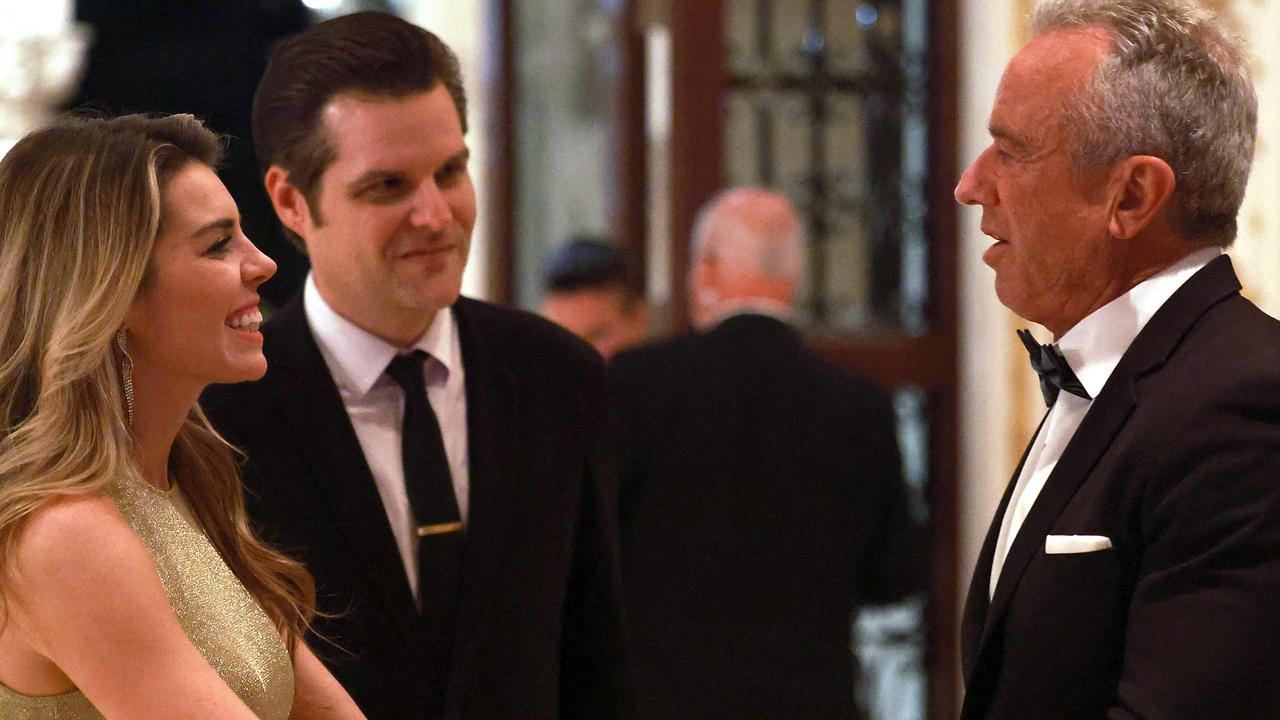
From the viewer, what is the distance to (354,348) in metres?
2.37

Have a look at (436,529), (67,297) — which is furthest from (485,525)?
(67,297)

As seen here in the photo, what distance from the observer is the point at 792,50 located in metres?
5.23

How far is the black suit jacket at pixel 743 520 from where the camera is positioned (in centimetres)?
376

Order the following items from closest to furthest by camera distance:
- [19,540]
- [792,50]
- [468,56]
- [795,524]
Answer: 1. [19,540]
2. [795,524]
3. [792,50]
4. [468,56]

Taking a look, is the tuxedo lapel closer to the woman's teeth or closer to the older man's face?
the older man's face

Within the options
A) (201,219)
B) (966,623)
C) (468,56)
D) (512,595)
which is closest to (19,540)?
(201,219)

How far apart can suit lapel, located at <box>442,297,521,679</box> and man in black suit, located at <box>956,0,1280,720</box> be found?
0.68 m

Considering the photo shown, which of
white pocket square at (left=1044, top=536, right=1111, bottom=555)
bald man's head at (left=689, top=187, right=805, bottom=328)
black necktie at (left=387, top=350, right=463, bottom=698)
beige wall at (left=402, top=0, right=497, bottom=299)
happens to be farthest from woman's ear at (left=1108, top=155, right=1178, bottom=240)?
beige wall at (left=402, top=0, right=497, bottom=299)

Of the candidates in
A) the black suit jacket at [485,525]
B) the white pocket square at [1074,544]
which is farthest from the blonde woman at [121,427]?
the white pocket square at [1074,544]

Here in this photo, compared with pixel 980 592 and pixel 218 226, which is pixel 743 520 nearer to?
pixel 980 592

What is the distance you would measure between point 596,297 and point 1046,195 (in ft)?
11.0

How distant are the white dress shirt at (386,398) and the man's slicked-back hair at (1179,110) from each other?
96cm

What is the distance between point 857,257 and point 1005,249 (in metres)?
3.23

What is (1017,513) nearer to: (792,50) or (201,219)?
(201,219)
